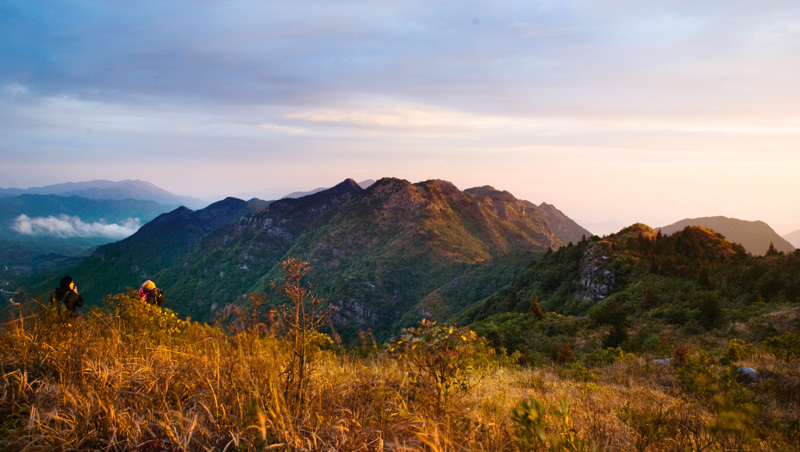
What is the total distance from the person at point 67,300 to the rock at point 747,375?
37.4 feet

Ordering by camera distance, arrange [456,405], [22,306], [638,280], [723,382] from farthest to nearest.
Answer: [638,280] < [723,382] < [22,306] < [456,405]

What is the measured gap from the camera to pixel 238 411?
10.3 ft

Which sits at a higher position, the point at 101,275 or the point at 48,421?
the point at 48,421

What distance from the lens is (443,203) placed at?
A: 496ft

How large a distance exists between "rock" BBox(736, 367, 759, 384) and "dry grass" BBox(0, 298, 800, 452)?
1092mm

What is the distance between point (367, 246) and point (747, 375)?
412 ft

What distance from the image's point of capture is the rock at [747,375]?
6464 mm

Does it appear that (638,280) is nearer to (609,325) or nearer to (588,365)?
(609,325)

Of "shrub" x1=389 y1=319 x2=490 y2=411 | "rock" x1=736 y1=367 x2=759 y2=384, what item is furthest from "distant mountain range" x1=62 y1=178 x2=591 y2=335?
"shrub" x1=389 y1=319 x2=490 y2=411

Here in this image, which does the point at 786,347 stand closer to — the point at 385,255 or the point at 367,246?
the point at 385,255

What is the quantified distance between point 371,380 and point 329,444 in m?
1.62

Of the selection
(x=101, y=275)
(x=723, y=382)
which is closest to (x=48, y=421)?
(x=723, y=382)

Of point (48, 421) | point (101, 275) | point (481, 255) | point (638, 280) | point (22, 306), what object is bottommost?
point (101, 275)

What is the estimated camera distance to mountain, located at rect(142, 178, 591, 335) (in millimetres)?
98688
